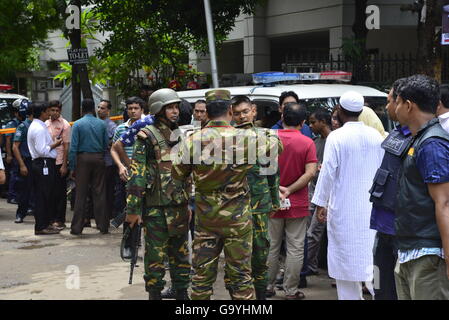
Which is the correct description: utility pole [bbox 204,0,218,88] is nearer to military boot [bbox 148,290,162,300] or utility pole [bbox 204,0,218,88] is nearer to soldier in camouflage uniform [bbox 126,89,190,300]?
soldier in camouflage uniform [bbox 126,89,190,300]

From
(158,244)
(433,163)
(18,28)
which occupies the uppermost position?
(18,28)

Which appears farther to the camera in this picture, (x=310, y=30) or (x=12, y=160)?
(x=310, y=30)

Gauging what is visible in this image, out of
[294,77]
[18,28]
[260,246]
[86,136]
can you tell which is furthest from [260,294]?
[18,28]

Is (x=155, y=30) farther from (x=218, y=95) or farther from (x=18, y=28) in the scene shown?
(x=218, y=95)

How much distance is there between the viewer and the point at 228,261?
5145 millimetres

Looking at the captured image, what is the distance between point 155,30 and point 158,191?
32.5 feet

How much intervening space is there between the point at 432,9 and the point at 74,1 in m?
7.58

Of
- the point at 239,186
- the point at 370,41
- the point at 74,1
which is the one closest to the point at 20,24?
the point at 74,1

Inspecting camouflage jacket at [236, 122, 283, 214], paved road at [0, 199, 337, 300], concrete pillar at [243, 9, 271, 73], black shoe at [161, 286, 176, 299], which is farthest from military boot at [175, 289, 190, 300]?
concrete pillar at [243, 9, 271, 73]

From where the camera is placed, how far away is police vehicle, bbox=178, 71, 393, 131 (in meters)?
7.62

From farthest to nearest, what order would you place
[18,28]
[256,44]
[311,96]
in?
[256,44]
[18,28]
[311,96]

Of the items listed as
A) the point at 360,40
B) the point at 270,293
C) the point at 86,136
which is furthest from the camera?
the point at 360,40

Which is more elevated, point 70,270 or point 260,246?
point 260,246
